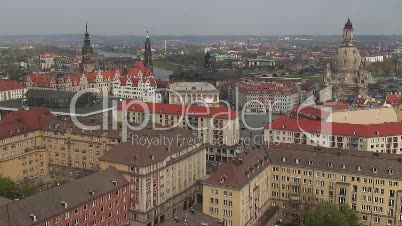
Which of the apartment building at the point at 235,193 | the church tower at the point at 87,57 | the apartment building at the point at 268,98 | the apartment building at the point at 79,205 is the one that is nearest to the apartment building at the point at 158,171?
the apartment building at the point at 79,205

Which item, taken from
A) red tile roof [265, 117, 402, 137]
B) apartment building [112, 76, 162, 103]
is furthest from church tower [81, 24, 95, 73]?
red tile roof [265, 117, 402, 137]

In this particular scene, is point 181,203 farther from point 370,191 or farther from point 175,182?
point 370,191

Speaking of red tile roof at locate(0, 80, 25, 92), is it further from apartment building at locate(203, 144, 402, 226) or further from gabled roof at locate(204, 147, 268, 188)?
gabled roof at locate(204, 147, 268, 188)

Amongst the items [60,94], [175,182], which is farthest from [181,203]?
[60,94]

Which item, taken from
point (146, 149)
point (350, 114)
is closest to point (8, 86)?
point (146, 149)

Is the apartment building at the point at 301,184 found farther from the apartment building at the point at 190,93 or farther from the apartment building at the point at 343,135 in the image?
the apartment building at the point at 190,93
